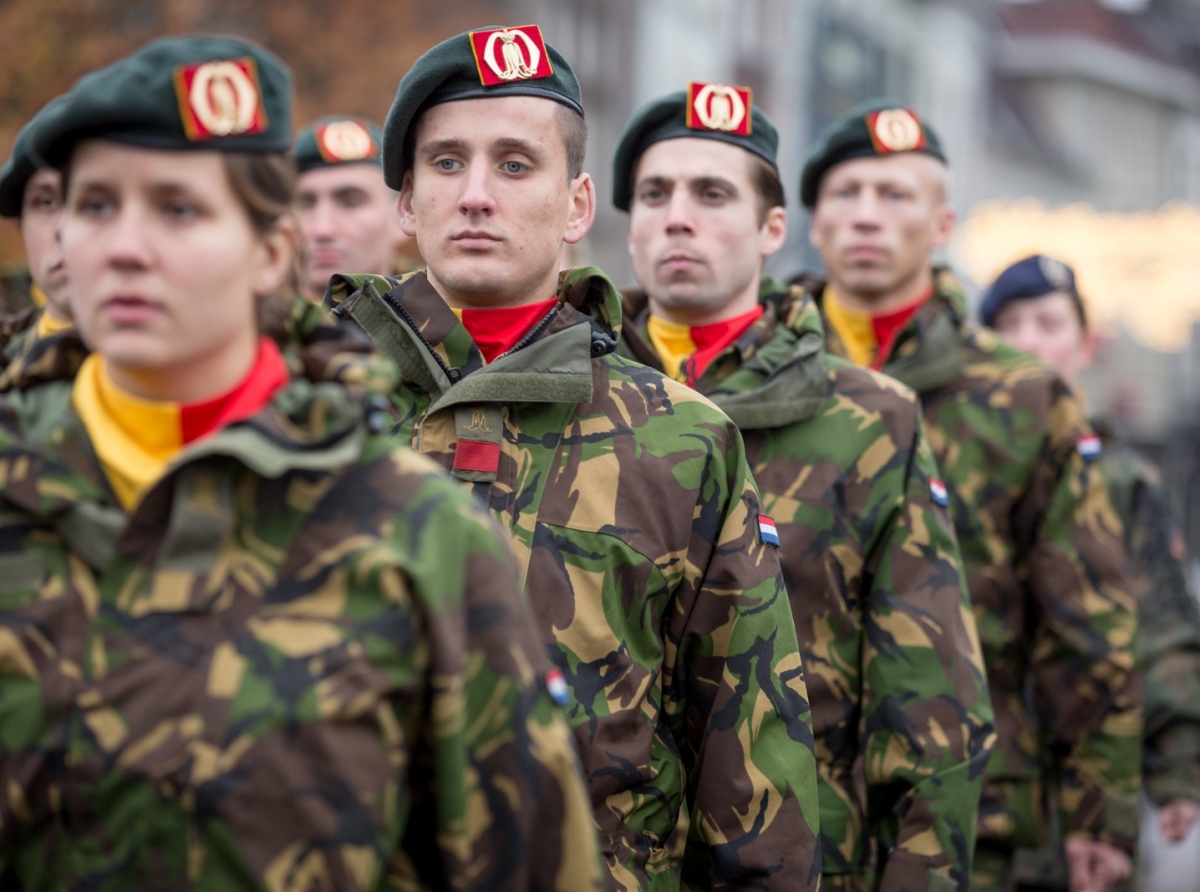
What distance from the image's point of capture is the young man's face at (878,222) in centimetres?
584

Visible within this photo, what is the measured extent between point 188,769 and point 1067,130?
51355 mm

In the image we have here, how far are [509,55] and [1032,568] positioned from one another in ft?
9.70

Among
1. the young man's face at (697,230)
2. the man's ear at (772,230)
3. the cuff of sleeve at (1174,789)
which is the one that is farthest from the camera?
the cuff of sleeve at (1174,789)

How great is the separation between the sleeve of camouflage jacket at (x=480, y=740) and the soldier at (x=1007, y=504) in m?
3.26

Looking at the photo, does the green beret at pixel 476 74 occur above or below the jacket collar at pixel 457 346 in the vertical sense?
above

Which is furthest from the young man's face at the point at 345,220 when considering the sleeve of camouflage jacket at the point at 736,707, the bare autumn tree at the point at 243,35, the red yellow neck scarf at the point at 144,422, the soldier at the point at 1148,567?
the bare autumn tree at the point at 243,35

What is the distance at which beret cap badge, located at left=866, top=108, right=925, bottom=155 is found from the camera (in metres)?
5.95

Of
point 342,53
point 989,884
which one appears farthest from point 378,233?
point 342,53

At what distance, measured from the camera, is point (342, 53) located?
51.5ft

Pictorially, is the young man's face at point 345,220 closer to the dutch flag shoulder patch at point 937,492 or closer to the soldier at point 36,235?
the soldier at point 36,235

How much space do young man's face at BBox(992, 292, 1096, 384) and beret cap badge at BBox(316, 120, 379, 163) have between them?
2775 millimetres

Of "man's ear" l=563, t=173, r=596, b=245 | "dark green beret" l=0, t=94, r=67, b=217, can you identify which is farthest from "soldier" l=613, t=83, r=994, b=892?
"dark green beret" l=0, t=94, r=67, b=217

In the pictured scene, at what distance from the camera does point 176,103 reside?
250 centimetres

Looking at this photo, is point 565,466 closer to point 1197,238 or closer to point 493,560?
point 493,560
